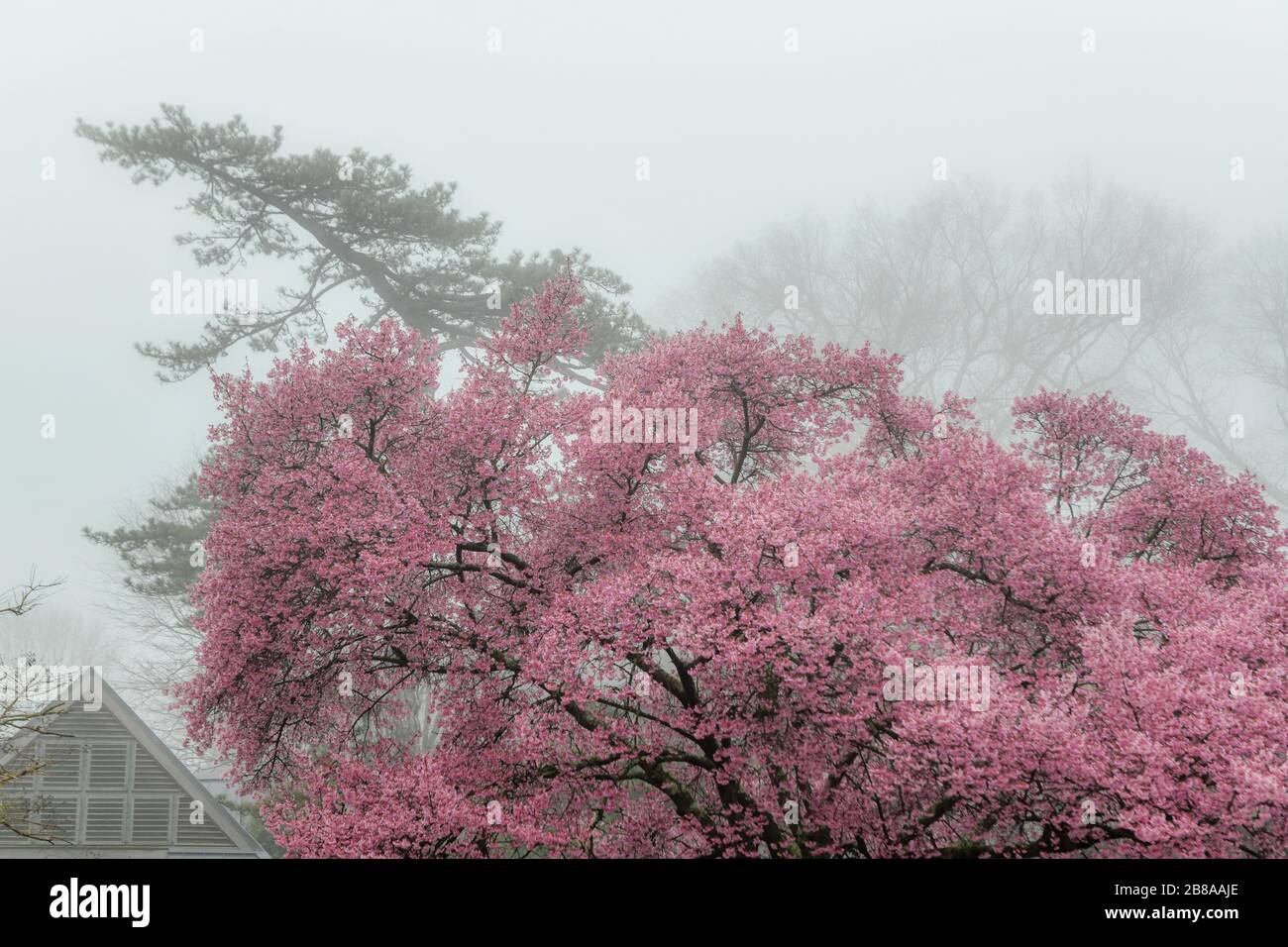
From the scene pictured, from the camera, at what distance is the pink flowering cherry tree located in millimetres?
8992

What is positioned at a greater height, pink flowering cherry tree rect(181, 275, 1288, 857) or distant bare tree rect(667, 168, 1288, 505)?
distant bare tree rect(667, 168, 1288, 505)

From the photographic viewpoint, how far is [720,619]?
968cm

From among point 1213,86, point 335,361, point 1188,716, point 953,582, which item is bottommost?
point 1188,716

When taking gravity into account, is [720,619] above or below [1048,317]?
below

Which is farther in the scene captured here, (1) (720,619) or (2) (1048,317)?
(2) (1048,317)

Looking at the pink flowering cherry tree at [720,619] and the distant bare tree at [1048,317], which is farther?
the distant bare tree at [1048,317]

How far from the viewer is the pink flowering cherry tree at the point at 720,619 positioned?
8992 millimetres

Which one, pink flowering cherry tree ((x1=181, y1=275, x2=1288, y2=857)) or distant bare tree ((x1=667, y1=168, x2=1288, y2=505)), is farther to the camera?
distant bare tree ((x1=667, y1=168, x2=1288, y2=505))

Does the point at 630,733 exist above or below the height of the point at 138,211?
below
